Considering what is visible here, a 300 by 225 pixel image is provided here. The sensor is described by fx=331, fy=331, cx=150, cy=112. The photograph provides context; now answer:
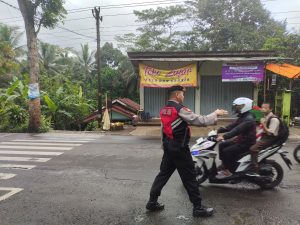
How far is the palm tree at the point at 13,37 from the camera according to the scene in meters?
30.7

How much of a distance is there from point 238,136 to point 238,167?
1.74 ft

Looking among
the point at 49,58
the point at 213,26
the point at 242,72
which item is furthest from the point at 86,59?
the point at 242,72

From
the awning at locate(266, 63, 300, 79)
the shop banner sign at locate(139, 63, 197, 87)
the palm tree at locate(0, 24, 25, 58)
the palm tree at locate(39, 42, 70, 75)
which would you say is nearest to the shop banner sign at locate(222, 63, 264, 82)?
the awning at locate(266, 63, 300, 79)

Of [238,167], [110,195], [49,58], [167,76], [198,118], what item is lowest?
[110,195]

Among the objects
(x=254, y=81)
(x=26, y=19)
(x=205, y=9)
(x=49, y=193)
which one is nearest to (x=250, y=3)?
(x=205, y=9)

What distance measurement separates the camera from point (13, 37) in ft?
105

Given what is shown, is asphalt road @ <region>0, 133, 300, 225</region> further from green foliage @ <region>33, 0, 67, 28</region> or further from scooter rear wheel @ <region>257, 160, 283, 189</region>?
green foliage @ <region>33, 0, 67, 28</region>

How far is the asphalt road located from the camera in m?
4.55

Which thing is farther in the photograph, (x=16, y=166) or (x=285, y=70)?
(x=285, y=70)

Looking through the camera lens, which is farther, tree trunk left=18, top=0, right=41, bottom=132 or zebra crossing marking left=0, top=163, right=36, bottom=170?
tree trunk left=18, top=0, right=41, bottom=132

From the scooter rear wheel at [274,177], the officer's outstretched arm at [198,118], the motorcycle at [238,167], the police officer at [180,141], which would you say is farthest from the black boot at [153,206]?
the scooter rear wheel at [274,177]

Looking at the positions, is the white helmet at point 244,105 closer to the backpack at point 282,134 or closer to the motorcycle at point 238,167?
the motorcycle at point 238,167

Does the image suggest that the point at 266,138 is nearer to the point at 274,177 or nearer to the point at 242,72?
the point at 274,177

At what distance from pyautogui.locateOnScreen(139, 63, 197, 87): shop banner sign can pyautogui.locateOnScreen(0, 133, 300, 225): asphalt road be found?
7445 mm
